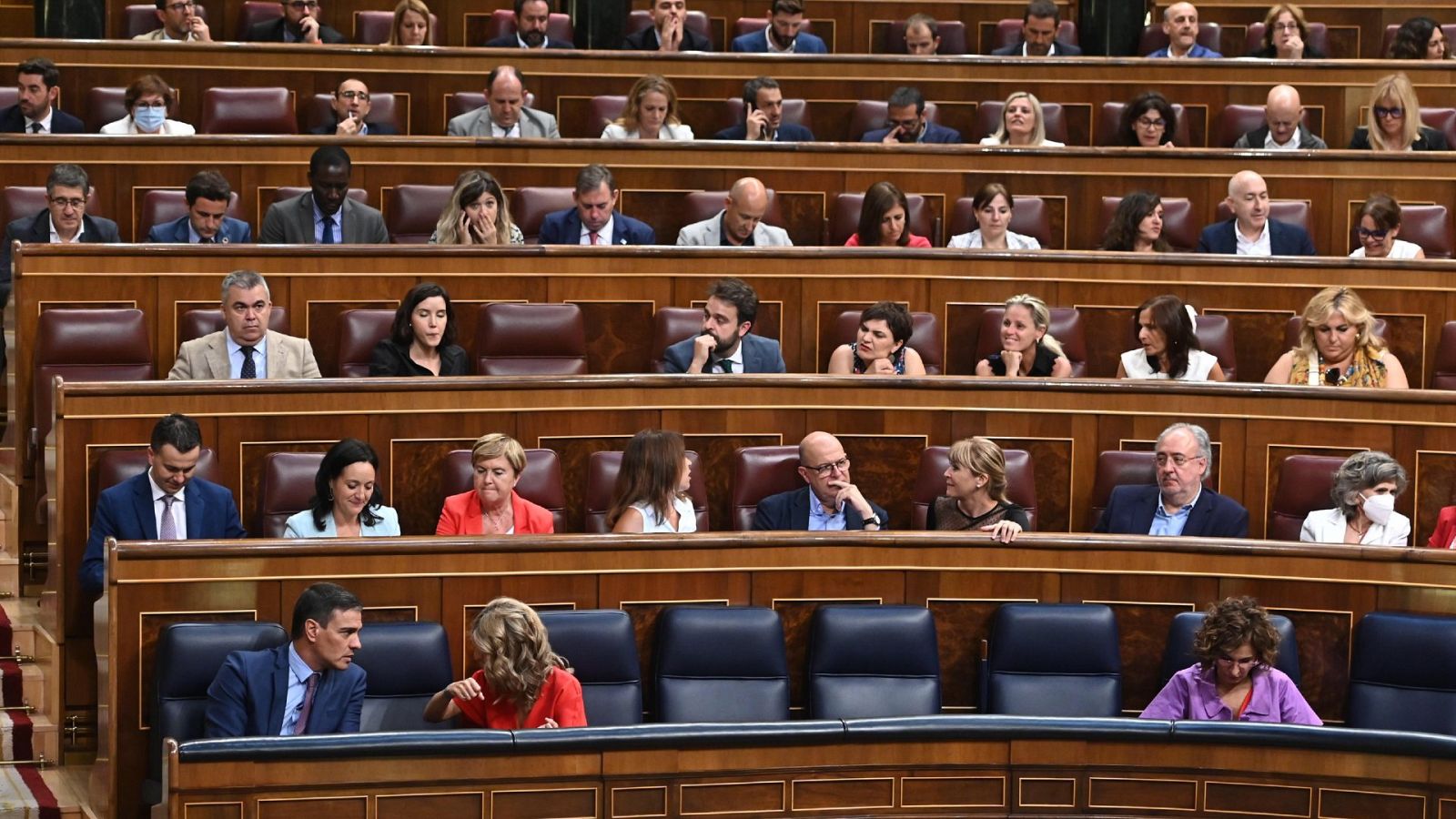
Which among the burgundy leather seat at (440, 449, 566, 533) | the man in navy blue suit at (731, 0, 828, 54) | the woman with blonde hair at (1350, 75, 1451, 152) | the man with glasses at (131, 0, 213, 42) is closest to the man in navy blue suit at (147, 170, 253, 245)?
the burgundy leather seat at (440, 449, 566, 533)

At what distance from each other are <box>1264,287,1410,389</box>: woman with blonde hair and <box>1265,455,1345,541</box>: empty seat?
1.13 feet

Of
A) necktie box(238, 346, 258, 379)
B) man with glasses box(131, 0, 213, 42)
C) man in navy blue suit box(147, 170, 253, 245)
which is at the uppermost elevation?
man with glasses box(131, 0, 213, 42)

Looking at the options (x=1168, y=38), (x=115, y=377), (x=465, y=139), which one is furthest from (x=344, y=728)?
(x=1168, y=38)

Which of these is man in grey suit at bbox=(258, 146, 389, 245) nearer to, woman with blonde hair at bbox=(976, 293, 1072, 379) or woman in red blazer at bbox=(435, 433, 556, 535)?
woman in red blazer at bbox=(435, 433, 556, 535)

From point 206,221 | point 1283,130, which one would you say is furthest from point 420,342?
point 1283,130

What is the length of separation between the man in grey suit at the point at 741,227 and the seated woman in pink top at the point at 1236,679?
178cm

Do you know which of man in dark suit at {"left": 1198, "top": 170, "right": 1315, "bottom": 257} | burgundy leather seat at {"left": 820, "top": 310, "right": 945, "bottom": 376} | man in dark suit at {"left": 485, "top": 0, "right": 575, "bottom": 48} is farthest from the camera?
man in dark suit at {"left": 485, "top": 0, "right": 575, "bottom": 48}

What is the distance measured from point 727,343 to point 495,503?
806 millimetres

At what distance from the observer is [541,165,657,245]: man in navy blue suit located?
4.91 m

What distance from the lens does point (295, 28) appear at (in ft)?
20.1

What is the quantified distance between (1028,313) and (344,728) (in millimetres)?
1844

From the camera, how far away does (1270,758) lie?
3182mm

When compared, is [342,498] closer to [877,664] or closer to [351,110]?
[877,664]

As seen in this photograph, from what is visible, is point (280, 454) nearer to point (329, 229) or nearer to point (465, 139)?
point (329, 229)
